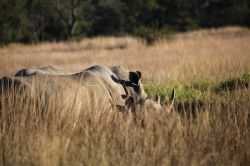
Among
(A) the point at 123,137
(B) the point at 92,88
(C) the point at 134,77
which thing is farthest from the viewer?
(C) the point at 134,77

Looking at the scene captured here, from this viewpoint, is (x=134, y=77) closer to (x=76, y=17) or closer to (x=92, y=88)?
(x=92, y=88)

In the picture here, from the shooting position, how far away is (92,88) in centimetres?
702

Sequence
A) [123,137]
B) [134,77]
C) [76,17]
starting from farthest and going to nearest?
[76,17] → [134,77] → [123,137]

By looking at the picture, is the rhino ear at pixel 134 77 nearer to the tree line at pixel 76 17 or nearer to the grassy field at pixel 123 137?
the grassy field at pixel 123 137

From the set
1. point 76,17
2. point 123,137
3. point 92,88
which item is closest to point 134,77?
point 92,88

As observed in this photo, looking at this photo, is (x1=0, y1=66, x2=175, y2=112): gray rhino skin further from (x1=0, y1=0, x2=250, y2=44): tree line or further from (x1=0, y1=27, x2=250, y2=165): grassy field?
(x1=0, y1=0, x2=250, y2=44): tree line

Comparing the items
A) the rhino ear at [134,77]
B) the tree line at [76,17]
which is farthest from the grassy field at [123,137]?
the tree line at [76,17]

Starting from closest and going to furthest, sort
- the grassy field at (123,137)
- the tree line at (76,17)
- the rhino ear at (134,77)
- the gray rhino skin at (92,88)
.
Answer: the grassy field at (123,137)
the gray rhino skin at (92,88)
the rhino ear at (134,77)
the tree line at (76,17)

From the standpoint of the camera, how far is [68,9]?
1496 inches

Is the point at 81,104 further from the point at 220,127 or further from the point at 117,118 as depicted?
the point at 220,127

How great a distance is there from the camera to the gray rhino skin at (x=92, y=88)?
631 centimetres

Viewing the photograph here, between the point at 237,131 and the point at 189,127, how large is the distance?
1.64ft

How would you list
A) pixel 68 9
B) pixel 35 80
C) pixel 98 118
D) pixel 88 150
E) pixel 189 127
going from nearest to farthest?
pixel 88 150 → pixel 189 127 → pixel 98 118 → pixel 35 80 → pixel 68 9

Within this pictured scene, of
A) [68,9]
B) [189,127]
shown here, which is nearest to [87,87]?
[189,127]
